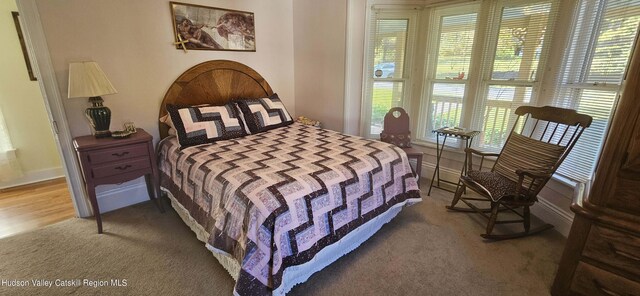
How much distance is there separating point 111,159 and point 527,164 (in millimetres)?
3328

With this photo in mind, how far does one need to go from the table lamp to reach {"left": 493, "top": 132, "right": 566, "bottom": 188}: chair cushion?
3.34 meters

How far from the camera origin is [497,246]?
207 centimetres

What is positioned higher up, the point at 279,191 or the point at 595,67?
the point at 595,67

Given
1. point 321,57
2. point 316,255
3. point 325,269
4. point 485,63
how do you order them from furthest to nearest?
point 321,57 < point 485,63 < point 325,269 < point 316,255

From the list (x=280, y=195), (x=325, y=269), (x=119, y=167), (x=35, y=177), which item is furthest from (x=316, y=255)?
(x=35, y=177)

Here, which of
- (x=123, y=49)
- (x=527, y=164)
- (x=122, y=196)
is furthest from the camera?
(x=122, y=196)

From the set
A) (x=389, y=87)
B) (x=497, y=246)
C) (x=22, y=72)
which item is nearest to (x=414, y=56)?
(x=389, y=87)

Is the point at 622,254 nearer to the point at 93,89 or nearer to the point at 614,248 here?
the point at 614,248

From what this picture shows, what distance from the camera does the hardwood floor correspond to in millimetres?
2332

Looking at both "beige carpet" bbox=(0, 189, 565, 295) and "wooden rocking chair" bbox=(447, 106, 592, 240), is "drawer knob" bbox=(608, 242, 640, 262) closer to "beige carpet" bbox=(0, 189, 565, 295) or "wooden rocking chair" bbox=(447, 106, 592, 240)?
"beige carpet" bbox=(0, 189, 565, 295)

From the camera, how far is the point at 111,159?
6.97ft

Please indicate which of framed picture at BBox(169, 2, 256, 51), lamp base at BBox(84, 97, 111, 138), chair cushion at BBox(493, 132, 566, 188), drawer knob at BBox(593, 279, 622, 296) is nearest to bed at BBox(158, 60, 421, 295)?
framed picture at BBox(169, 2, 256, 51)

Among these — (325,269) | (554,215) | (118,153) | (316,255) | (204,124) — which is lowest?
(325,269)

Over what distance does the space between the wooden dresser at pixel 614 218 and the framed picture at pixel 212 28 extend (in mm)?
3104
